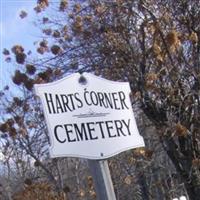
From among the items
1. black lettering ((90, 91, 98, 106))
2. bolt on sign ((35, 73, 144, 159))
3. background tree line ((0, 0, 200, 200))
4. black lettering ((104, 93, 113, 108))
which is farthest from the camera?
background tree line ((0, 0, 200, 200))

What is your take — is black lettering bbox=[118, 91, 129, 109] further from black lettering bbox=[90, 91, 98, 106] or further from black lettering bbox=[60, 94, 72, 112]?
black lettering bbox=[60, 94, 72, 112]

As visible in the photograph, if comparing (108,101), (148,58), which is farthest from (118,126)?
(148,58)

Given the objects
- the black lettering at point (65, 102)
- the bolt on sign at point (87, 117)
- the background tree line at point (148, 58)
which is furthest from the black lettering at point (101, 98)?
the background tree line at point (148, 58)

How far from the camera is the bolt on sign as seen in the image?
13.1ft

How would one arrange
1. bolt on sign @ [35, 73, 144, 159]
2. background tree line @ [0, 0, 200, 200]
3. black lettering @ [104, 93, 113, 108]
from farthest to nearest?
1. background tree line @ [0, 0, 200, 200]
2. black lettering @ [104, 93, 113, 108]
3. bolt on sign @ [35, 73, 144, 159]

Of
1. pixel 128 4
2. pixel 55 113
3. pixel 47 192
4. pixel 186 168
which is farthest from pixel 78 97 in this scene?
pixel 47 192

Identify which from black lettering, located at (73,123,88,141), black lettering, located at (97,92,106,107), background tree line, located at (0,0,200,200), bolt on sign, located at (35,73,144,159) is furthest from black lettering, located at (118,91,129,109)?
background tree line, located at (0,0,200,200)

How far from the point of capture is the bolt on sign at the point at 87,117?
13.1 feet

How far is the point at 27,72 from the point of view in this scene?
12523mm

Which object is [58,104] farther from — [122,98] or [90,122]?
[122,98]

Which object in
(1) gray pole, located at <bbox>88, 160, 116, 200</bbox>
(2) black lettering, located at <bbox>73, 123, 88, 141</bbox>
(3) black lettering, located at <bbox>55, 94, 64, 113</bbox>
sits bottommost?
(1) gray pole, located at <bbox>88, 160, 116, 200</bbox>

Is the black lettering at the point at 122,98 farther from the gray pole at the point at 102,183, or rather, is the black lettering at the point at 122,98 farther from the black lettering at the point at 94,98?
the gray pole at the point at 102,183

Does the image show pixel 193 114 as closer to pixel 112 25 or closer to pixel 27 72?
pixel 112 25

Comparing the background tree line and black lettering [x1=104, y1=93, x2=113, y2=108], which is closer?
A: black lettering [x1=104, y1=93, x2=113, y2=108]
